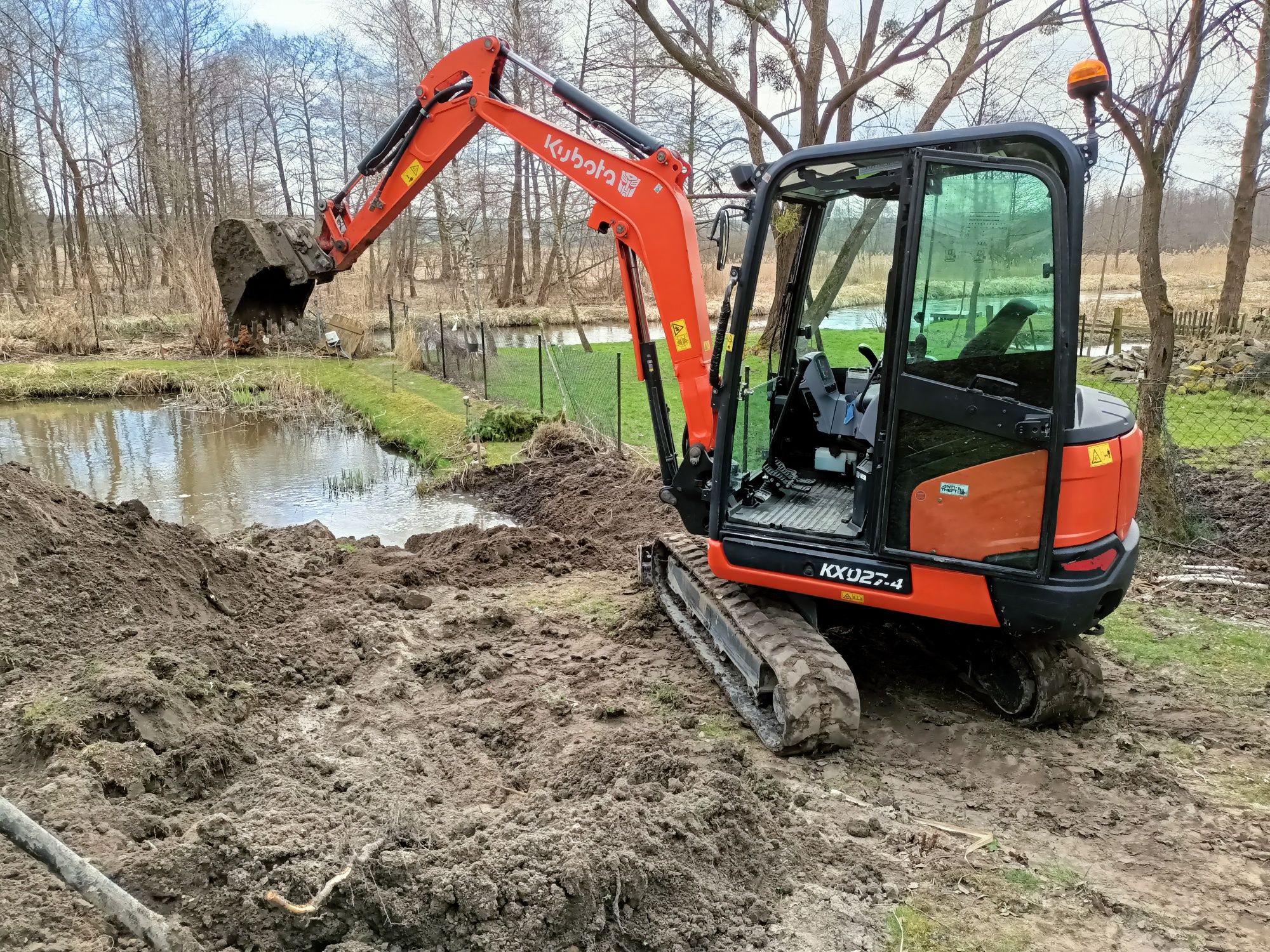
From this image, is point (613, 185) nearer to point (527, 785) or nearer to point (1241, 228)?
point (527, 785)

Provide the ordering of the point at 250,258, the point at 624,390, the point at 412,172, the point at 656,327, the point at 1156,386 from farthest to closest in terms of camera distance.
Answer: the point at 656,327
the point at 250,258
the point at 624,390
the point at 1156,386
the point at 412,172

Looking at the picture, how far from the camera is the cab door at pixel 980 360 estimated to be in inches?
134

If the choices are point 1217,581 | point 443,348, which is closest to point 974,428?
point 1217,581

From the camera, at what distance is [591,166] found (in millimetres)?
4871

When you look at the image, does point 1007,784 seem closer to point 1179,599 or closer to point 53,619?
point 1179,599

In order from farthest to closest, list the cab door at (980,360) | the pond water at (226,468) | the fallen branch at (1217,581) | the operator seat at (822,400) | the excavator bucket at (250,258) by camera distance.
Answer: the excavator bucket at (250,258) → the pond water at (226,468) → the fallen branch at (1217,581) → the operator seat at (822,400) → the cab door at (980,360)

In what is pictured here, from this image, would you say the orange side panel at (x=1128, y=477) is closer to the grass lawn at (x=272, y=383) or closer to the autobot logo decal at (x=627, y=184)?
the autobot logo decal at (x=627, y=184)

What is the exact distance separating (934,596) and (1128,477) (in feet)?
3.10

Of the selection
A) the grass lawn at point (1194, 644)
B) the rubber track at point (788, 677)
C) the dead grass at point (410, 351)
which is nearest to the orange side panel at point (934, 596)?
the rubber track at point (788, 677)

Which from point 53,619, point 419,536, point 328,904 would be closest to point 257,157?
point 419,536

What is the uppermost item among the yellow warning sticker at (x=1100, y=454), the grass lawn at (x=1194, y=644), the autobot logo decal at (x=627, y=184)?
the autobot logo decal at (x=627, y=184)

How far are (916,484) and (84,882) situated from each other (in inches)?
121

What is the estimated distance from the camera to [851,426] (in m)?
4.94

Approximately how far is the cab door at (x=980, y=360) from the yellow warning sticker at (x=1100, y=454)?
0.17 metres
